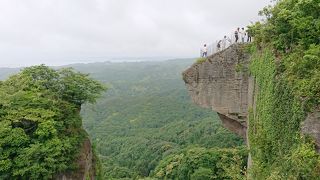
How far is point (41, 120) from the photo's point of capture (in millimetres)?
19812

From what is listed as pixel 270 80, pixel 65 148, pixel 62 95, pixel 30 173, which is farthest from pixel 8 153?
pixel 270 80

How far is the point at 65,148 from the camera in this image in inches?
786

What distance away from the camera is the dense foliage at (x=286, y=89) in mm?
10625

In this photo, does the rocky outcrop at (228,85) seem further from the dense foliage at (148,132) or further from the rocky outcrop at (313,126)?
the dense foliage at (148,132)

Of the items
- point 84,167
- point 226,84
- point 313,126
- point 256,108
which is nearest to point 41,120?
point 84,167

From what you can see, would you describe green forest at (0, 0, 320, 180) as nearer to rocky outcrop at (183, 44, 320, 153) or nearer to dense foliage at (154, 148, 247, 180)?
rocky outcrop at (183, 44, 320, 153)

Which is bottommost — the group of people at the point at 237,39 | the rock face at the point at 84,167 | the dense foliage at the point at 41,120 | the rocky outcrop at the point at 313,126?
the rock face at the point at 84,167

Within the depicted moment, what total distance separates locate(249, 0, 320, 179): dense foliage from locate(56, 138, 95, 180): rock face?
32.1 feet

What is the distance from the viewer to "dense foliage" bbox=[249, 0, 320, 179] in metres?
10.6

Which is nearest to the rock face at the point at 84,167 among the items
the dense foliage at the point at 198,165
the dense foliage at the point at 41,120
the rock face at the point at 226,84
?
the dense foliage at the point at 41,120

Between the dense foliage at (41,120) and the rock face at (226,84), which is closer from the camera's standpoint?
the rock face at (226,84)

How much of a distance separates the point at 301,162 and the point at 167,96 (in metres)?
150

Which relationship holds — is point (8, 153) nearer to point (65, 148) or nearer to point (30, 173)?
point (30, 173)

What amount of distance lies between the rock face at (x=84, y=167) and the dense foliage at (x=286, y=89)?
9785 millimetres
